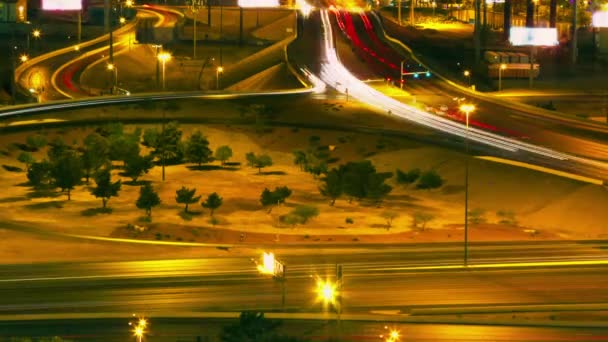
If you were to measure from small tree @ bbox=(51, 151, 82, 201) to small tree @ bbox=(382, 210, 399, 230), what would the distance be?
1742 centimetres

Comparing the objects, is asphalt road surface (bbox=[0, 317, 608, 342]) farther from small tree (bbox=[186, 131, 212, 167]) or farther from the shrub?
small tree (bbox=[186, 131, 212, 167])

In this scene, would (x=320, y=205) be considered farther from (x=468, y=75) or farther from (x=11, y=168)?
(x=468, y=75)

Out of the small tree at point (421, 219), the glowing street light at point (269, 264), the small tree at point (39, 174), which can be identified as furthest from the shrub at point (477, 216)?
the small tree at point (39, 174)

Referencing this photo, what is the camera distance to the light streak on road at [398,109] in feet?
278

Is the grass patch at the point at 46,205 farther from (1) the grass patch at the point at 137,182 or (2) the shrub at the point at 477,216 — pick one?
(2) the shrub at the point at 477,216

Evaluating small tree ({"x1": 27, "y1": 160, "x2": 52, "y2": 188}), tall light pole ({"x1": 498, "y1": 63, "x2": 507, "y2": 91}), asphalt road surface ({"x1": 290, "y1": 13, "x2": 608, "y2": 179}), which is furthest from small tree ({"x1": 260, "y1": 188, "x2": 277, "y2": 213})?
tall light pole ({"x1": 498, "y1": 63, "x2": 507, "y2": 91})

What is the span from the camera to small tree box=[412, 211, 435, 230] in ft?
225

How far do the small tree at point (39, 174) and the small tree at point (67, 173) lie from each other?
0.65 m

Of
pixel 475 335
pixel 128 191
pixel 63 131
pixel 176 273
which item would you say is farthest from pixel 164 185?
pixel 475 335

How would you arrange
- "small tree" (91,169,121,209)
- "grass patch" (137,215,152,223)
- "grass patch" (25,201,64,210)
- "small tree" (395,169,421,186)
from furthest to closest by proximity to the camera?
1. "small tree" (395,169,421,186)
2. "small tree" (91,169,121,209)
3. "grass patch" (25,201,64,210)
4. "grass patch" (137,215,152,223)

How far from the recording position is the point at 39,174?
76.4m

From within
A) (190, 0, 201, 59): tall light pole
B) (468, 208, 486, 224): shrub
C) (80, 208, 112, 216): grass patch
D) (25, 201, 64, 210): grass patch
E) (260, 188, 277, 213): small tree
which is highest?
(190, 0, 201, 59): tall light pole

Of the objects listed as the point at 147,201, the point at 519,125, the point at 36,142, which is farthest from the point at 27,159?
the point at 519,125

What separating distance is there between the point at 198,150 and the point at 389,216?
69.4 feet
